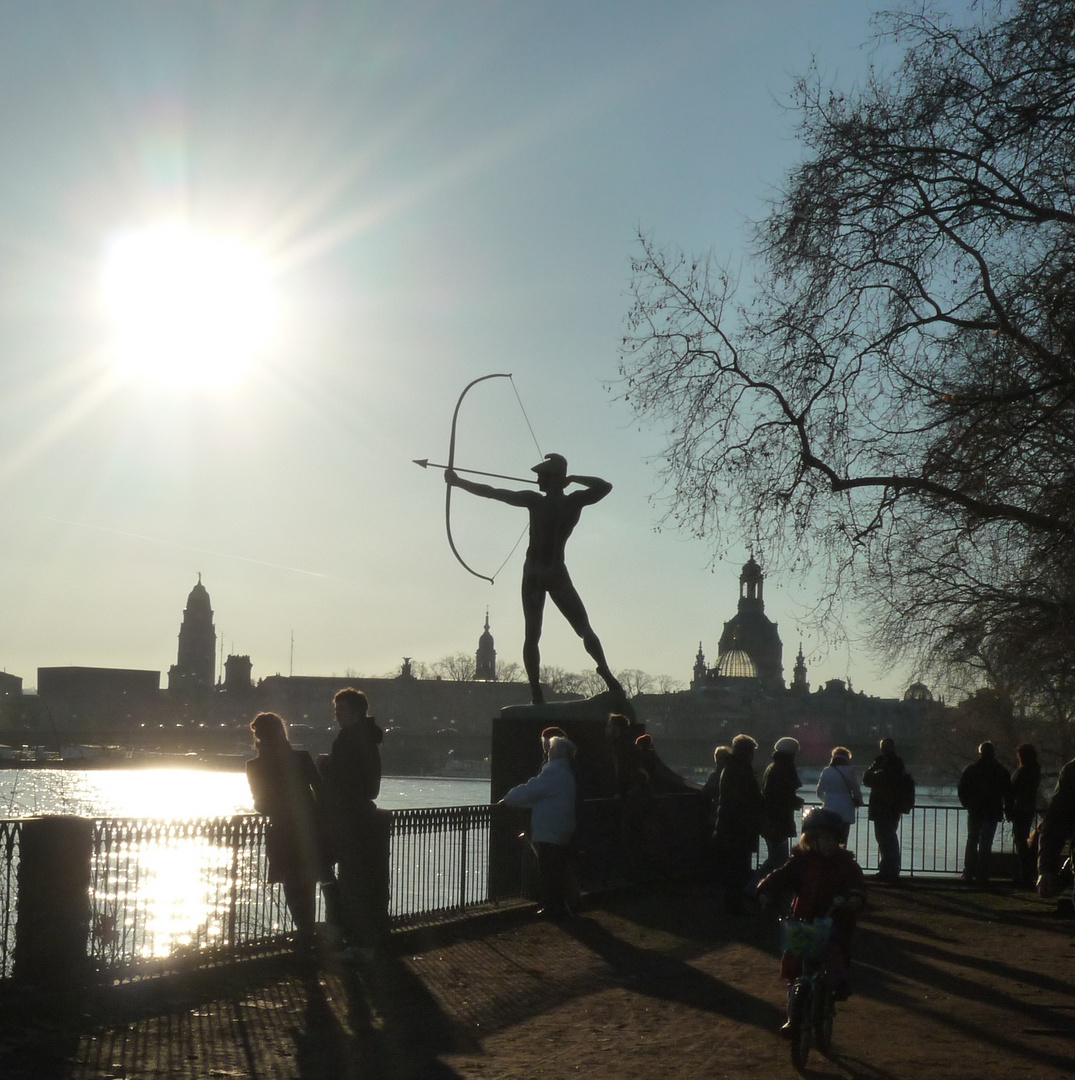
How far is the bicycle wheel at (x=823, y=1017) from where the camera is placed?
8.07 metres

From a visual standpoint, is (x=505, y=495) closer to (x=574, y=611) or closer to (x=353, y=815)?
(x=574, y=611)

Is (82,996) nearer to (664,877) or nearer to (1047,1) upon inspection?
(664,877)

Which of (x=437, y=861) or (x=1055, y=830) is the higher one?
(x=1055, y=830)

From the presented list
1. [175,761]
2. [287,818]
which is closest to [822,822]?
[287,818]

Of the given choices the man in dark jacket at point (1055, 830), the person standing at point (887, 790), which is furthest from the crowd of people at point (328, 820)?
the person standing at point (887, 790)

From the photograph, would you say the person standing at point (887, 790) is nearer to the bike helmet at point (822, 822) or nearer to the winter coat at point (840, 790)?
the winter coat at point (840, 790)

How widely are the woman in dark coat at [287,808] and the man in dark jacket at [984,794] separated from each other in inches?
423

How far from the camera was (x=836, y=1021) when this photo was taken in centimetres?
932

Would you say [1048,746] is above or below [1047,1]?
below

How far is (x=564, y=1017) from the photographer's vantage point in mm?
9164

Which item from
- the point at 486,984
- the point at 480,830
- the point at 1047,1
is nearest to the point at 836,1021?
the point at 486,984

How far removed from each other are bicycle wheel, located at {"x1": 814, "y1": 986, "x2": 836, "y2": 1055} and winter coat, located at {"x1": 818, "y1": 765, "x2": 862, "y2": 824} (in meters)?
8.99

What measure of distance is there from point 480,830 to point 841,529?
18.2 ft

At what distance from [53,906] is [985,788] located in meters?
13.1
